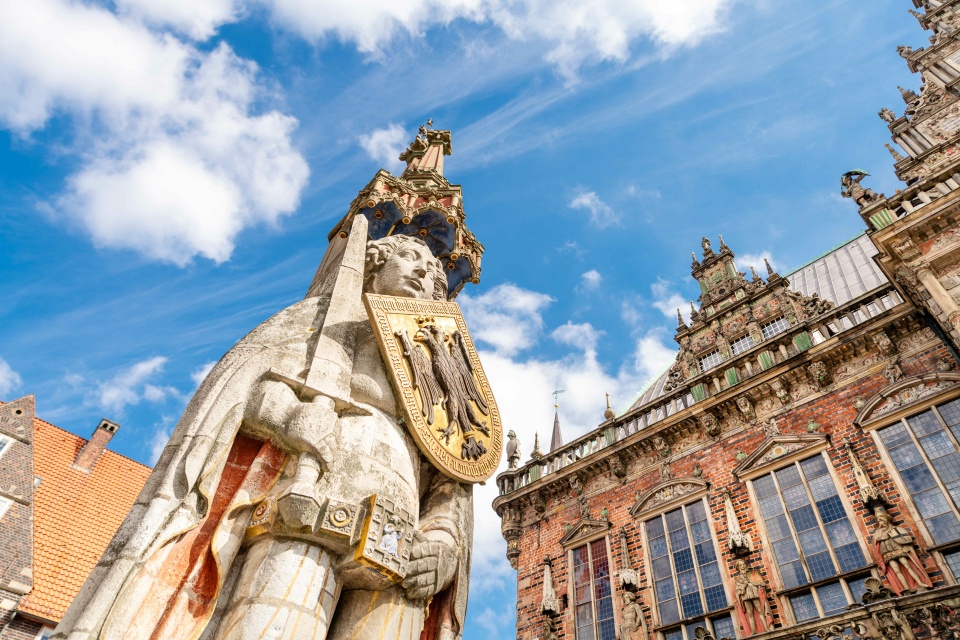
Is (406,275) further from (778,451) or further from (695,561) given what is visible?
(778,451)

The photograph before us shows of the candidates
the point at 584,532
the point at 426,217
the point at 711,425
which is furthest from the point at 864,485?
the point at 426,217

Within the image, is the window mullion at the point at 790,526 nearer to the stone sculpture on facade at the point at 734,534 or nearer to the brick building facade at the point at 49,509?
the stone sculpture on facade at the point at 734,534

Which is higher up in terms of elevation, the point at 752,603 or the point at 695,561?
the point at 695,561

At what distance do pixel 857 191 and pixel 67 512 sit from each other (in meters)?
18.8

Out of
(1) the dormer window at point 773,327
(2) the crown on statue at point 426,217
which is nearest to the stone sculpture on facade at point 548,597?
(1) the dormer window at point 773,327

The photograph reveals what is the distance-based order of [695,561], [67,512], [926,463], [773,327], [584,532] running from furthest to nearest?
[773,327], [67,512], [584,532], [695,561], [926,463]

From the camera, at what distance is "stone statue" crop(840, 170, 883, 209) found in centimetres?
1138

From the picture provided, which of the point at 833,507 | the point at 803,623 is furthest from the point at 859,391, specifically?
the point at 803,623

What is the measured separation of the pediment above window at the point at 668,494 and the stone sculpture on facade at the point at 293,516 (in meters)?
8.89

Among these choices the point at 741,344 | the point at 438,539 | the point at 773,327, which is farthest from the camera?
the point at 741,344

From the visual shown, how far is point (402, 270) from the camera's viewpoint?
4.30 meters

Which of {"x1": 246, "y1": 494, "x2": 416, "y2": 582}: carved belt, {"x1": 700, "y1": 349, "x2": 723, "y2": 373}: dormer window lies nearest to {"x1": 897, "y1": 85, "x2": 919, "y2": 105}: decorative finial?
{"x1": 700, "y1": 349, "x2": 723, "y2": 373}: dormer window

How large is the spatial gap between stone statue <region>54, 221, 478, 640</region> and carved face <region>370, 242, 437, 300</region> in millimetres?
752

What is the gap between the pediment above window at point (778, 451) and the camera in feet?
32.8
